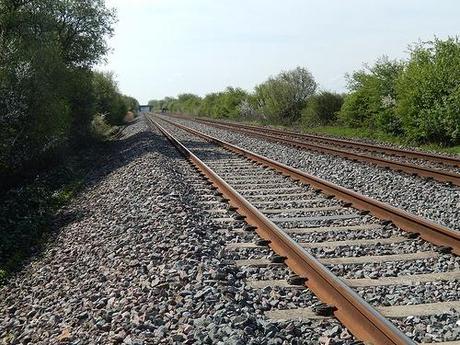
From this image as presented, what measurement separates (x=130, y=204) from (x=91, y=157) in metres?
13.9

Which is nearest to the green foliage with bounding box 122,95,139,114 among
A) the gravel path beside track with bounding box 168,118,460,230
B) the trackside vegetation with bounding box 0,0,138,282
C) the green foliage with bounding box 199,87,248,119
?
the green foliage with bounding box 199,87,248,119

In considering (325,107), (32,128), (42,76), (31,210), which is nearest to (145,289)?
(31,210)

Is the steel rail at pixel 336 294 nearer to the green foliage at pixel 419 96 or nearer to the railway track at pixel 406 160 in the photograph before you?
the railway track at pixel 406 160

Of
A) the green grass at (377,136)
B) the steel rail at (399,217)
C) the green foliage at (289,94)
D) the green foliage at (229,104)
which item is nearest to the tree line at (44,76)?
the steel rail at (399,217)

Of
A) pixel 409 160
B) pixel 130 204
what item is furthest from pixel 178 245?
pixel 409 160

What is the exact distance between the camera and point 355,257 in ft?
20.0

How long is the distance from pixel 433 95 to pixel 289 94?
21795mm

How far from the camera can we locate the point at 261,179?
470 inches

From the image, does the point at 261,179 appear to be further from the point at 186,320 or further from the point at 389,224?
the point at 186,320

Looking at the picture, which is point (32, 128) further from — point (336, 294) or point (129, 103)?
point (129, 103)

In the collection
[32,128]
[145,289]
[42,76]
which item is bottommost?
[145,289]

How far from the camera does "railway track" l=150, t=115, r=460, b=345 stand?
14.5 ft

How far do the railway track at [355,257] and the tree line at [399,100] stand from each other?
470 inches

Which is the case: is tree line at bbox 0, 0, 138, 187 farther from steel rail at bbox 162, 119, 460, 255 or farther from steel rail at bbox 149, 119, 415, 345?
steel rail at bbox 149, 119, 415, 345
